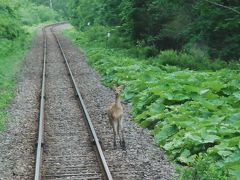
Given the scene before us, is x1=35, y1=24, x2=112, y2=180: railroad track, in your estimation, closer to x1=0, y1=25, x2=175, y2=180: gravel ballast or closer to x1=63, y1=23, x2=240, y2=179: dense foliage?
x1=0, y1=25, x2=175, y2=180: gravel ballast

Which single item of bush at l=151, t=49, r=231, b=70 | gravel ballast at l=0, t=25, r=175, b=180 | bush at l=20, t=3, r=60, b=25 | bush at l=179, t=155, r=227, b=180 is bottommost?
bush at l=20, t=3, r=60, b=25

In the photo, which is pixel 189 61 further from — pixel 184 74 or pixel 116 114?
pixel 116 114

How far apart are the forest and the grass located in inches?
5.0

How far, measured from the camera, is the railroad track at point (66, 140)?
9.30 m

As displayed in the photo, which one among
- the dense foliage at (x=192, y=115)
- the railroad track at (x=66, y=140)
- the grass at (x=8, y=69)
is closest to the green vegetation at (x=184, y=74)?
the dense foliage at (x=192, y=115)

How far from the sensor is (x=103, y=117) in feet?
45.8

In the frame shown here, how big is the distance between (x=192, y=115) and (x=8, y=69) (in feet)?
50.5

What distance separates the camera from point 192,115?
38.3 feet

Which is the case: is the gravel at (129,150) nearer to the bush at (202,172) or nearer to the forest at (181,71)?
the forest at (181,71)

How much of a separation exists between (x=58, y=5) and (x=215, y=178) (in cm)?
11520

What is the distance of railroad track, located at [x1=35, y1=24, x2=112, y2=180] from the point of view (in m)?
9.30

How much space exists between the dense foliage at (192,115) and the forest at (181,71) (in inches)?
0.6

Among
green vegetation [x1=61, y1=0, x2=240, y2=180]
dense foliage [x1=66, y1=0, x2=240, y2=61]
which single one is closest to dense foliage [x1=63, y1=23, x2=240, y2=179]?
green vegetation [x1=61, y1=0, x2=240, y2=180]

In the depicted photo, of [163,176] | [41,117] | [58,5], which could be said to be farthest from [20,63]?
[58,5]
